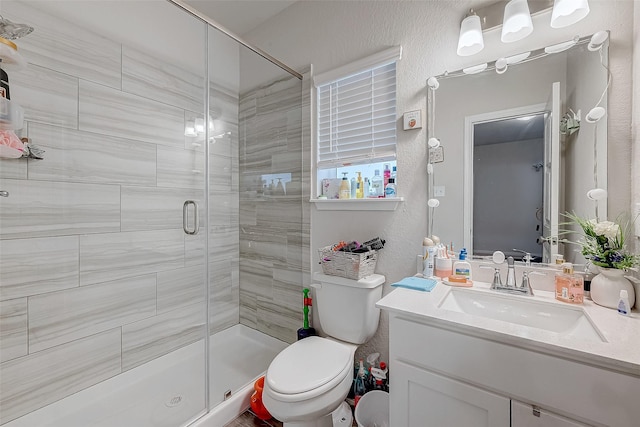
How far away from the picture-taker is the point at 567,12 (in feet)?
3.46

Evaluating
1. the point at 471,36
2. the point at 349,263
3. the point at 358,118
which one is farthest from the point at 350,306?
the point at 471,36

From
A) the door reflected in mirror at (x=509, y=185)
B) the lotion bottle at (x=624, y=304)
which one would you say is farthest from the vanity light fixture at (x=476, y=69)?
the lotion bottle at (x=624, y=304)

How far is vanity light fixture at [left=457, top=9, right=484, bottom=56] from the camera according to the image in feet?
4.10

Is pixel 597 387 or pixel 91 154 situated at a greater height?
pixel 91 154

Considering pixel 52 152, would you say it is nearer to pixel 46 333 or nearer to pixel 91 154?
pixel 91 154

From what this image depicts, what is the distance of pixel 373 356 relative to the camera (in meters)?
1.52

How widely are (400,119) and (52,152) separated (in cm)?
195

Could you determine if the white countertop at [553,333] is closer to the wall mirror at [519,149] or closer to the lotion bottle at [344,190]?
the wall mirror at [519,149]

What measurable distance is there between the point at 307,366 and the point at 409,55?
172 cm

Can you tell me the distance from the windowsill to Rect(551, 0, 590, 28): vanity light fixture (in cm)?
97

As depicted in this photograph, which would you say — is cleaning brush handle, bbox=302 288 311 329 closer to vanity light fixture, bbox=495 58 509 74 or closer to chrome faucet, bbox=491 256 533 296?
chrome faucet, bbox=491 256 533 296

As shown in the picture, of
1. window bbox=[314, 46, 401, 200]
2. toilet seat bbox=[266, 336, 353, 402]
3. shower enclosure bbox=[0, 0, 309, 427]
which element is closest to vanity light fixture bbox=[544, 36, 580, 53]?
window bbox=[314, 46, 401, 200]

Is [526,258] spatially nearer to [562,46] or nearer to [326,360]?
[562,46]

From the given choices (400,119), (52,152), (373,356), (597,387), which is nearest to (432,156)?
(400,119)
